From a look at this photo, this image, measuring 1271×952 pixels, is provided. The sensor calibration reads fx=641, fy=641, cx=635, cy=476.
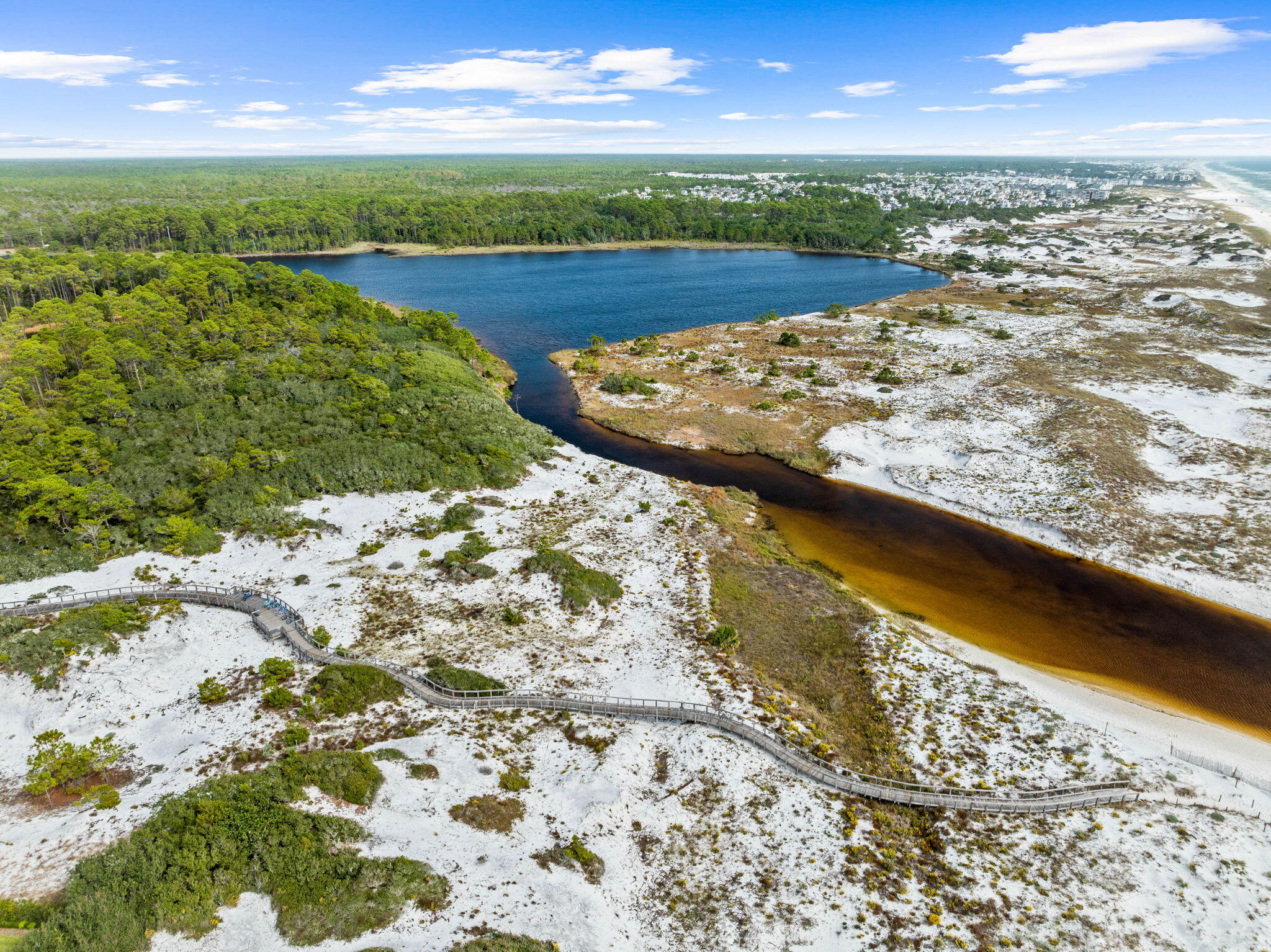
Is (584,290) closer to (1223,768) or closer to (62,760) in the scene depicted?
(62,760)

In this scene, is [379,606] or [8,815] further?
[379,606]

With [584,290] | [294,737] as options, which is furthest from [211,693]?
[584,290]

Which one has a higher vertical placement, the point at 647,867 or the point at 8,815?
the point at 8,815

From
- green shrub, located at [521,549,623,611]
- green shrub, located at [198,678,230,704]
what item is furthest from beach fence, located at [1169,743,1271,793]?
green shrub, located at [198,678,230,704]

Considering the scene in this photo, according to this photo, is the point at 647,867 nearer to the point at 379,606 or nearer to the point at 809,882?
the point at 809,882

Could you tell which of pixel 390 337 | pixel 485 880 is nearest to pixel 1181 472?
pixel 485 880

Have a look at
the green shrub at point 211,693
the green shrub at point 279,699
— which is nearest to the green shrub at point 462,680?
the green shrub at point 279,699
